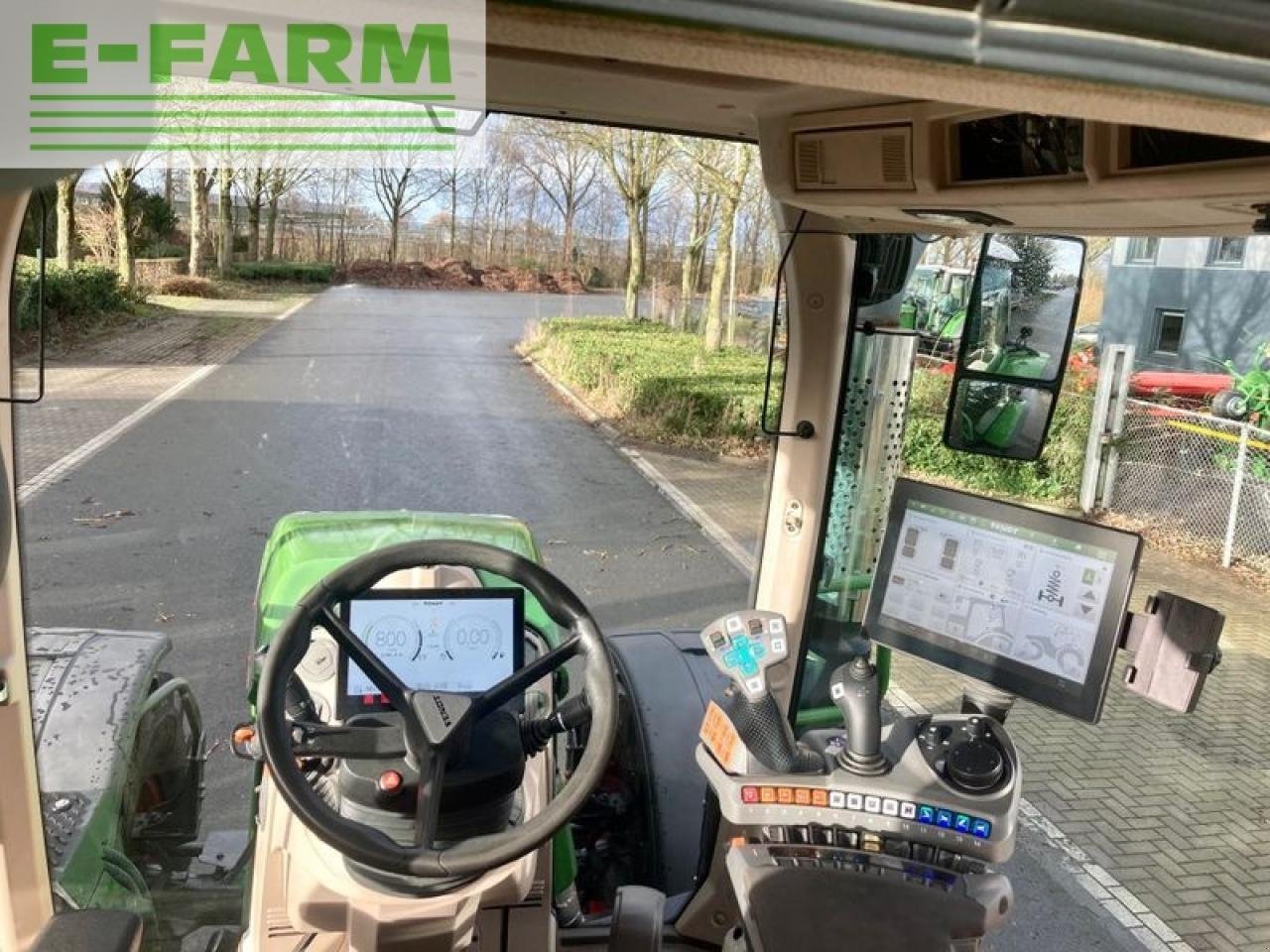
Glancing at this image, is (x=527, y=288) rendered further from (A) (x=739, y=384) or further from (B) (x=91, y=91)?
(B) (x=91, y=91)

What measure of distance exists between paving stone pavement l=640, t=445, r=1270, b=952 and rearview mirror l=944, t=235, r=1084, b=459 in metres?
0.85

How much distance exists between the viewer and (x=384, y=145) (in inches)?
87.0

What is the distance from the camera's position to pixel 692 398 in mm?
9812

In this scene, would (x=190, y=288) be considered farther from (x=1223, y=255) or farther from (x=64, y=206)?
(x=1223, y=255)

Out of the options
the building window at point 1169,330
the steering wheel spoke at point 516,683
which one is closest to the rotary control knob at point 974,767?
the steering wheel spoke at point 516,683

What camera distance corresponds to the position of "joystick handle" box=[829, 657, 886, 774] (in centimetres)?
199

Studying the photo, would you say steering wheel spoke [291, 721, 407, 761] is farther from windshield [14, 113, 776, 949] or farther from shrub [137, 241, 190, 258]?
shrub [137, 241, 190, 258]

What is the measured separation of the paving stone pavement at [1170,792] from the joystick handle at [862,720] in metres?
1.18

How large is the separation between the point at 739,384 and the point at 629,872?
7.55m

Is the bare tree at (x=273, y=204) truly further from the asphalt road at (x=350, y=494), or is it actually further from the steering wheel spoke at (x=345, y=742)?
the steering wheel spoke at (x=345, y=742)

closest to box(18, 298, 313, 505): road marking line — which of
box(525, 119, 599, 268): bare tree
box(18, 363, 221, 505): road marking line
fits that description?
box(18, 363, 221, 505): road marking line

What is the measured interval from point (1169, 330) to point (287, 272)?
1079cm

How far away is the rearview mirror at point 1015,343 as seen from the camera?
2242 millimetres

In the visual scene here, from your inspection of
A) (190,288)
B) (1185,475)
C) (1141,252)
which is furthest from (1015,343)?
(190,288)
